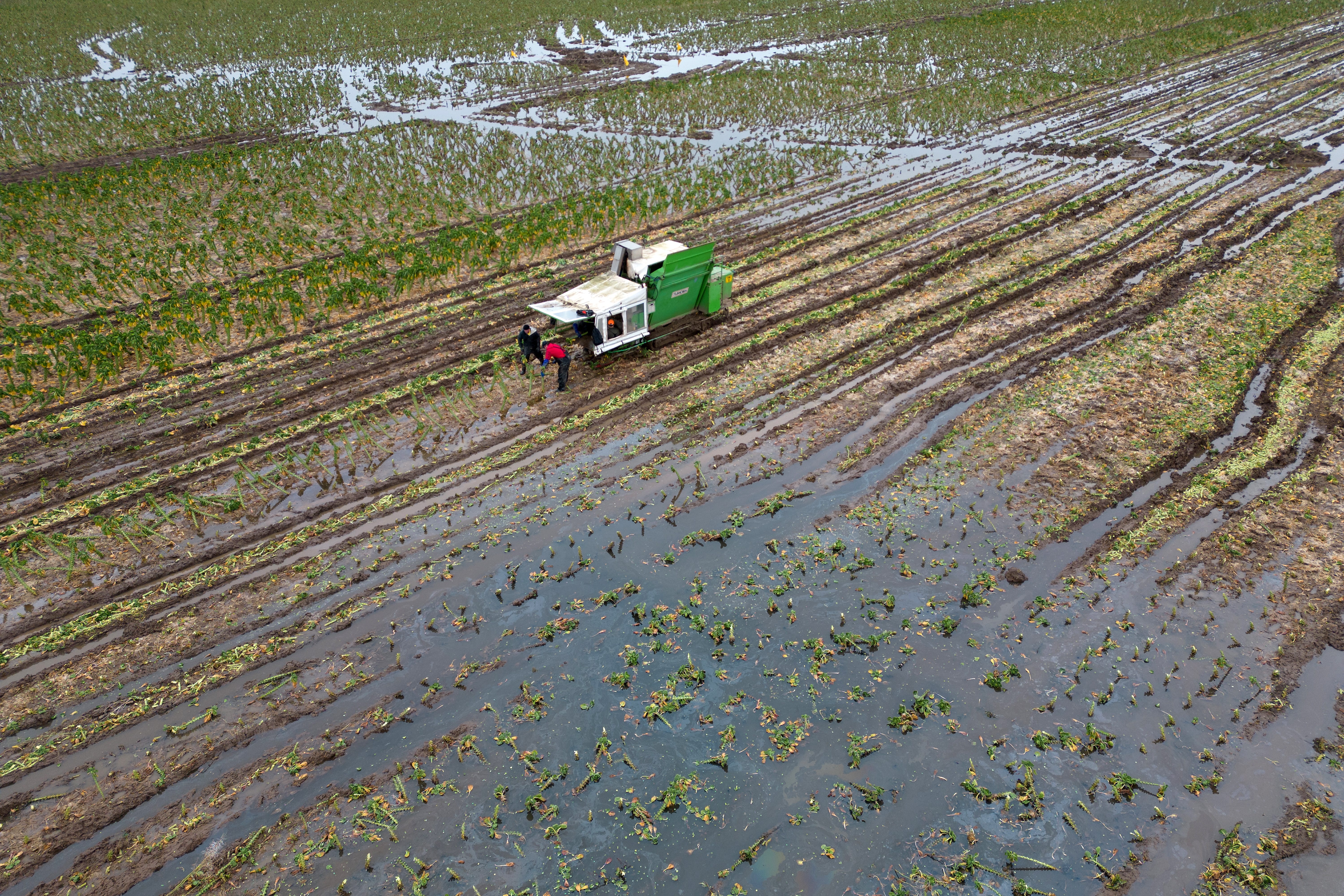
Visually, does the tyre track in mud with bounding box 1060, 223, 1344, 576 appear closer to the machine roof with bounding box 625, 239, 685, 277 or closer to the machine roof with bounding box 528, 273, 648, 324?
the machine roof with bounding box 528, 273, 648, 324

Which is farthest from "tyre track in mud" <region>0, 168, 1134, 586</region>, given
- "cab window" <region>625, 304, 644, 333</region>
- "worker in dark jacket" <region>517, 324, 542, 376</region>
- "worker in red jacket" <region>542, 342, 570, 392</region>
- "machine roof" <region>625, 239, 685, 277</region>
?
"machine roof" <region>625, 239, 685, 277</region>

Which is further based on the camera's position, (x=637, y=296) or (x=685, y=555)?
(x=637, y=296)

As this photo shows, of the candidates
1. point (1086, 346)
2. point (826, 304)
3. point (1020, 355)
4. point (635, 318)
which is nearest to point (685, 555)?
point (635, 318)

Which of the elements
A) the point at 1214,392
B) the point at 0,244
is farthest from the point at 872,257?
the point at 0,244

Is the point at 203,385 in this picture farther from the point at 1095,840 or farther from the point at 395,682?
the point at 1095,840

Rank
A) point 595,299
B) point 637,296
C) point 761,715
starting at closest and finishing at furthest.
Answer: point 761,715 → point 595,299 → point 637,296

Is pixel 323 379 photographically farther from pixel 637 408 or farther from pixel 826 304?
pixel 826 304

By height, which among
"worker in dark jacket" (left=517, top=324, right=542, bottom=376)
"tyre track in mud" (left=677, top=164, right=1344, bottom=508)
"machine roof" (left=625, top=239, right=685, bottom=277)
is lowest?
"tyre track in mud" (left=677, top=164, right=1344, bottom=508)
